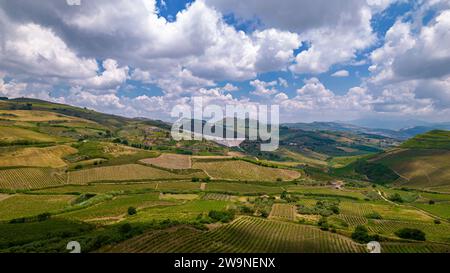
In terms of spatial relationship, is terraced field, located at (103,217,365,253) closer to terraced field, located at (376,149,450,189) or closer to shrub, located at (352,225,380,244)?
shrub, located at (352,225,380,244)

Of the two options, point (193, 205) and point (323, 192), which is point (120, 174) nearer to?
point (193, 205)

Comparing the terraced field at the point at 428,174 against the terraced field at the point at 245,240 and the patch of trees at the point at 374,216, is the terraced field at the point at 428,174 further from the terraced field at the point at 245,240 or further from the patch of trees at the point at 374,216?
the terraced field at the point at 245,240

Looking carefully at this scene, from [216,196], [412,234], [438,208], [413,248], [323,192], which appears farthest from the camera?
[323,192]

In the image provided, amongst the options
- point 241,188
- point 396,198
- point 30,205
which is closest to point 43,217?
point 30,205

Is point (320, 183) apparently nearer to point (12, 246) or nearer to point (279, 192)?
point (279, 192)

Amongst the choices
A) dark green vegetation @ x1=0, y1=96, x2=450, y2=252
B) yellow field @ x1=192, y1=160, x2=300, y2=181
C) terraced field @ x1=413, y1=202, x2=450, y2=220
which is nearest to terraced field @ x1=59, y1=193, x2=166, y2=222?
dark green vegetation @ x1=0, y1=96, x2=450, y2=252
